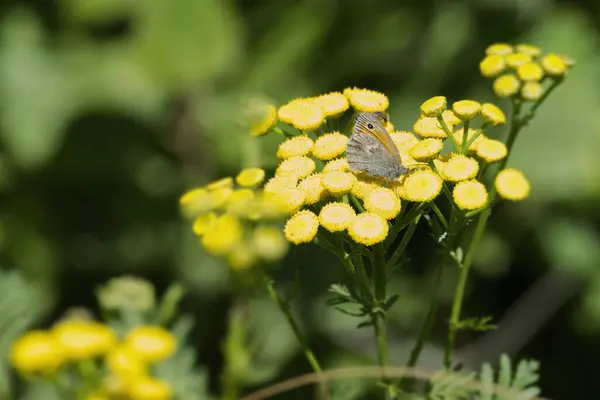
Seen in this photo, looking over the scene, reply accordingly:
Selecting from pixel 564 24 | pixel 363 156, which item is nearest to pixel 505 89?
pixel 363 156

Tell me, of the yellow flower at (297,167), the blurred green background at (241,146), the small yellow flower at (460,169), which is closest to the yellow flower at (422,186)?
the small yellow flower at (460,169)

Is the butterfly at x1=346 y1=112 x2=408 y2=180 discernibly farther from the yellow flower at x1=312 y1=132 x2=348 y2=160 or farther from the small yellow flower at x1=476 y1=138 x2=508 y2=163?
the small yellow flower at x1=476 y1=138 x2=508 y2=163

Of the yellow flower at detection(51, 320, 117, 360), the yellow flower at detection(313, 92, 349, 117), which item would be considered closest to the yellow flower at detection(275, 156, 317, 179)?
the yellow flower at detection(313, 92, 349, 117)

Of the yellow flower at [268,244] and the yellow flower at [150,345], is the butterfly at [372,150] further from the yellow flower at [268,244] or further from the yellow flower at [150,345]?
the yellow flower at [150,345]

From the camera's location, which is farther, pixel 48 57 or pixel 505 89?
pixel 48 57

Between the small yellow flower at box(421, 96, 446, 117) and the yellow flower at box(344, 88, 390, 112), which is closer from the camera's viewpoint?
the small yellow flower at box(421, 96, 446, 117)

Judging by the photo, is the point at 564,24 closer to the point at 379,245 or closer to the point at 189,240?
the point at 189,240

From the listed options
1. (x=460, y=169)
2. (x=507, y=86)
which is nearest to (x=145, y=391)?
(x=460, y=169)
